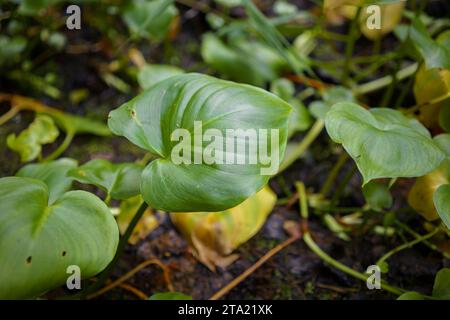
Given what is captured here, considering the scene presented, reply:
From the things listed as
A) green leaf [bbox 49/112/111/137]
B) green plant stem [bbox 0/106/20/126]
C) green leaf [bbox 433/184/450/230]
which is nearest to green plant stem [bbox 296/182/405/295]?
green leaf [bbox 433/184/450/230]

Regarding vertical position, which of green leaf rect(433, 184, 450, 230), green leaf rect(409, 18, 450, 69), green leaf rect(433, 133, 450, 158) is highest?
green leaf rect(409, 18, 450, 69)

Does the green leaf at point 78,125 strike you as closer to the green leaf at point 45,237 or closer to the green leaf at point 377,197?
the green leaf at point 45,237

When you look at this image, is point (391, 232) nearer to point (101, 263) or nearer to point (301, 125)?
point (301, 125)

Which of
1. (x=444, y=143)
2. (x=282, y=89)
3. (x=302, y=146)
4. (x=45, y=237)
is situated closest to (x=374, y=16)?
(x=282, y=89)

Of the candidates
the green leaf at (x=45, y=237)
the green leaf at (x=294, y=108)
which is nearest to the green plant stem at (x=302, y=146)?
the green leaf at (x=294, y=108)

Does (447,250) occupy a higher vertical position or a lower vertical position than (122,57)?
lower

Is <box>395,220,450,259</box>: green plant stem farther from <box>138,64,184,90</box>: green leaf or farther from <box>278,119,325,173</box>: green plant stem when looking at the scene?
<box>138,64,184,90</box>: green leaf

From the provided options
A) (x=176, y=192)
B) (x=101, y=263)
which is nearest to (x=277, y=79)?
(x=176, y=192)

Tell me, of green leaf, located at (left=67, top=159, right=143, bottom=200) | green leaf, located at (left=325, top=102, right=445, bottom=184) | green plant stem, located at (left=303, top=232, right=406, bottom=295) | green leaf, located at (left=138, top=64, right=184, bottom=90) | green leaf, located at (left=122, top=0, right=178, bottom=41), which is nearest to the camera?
green leaf, located at (left=325, top=102, right=445, bottom=184)
